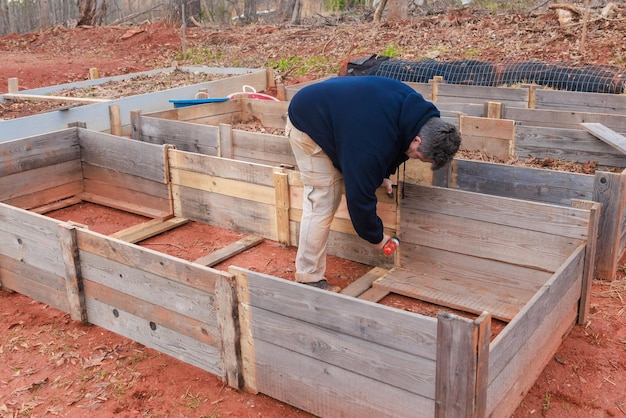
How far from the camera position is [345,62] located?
48.3 ft

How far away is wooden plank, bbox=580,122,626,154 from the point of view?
6719 millimetres

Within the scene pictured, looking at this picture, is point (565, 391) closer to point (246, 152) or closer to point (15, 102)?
point (246, 152)

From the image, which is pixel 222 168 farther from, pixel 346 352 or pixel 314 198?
pixel 346 352

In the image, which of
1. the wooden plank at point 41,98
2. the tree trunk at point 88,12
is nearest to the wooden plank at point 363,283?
the wooden plank at point 41,98

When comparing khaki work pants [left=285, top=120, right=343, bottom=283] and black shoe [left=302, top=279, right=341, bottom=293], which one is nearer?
khaki work pants [left=285, top=120, right=343, bottom=283]

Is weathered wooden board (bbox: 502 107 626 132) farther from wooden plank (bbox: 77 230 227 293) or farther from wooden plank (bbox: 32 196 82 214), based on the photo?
wooden plank (bbox: 32 196 82 214)

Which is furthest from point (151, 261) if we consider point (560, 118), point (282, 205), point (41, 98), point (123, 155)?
point (41, 98)

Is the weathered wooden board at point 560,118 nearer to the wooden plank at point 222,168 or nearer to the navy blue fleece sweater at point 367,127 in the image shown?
the wooden plank at point 222,168

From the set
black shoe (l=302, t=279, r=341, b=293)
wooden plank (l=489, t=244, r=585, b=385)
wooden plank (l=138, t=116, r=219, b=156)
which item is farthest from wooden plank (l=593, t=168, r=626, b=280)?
wooden plank (l=138, t=116, r=219, b=156)

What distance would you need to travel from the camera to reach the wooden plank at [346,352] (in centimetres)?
313

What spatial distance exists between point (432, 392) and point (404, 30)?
1450 centimetres

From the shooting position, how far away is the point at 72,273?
183 inches

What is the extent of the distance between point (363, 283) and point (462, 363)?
7.16 ft

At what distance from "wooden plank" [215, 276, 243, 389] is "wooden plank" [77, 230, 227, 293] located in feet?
0.24
